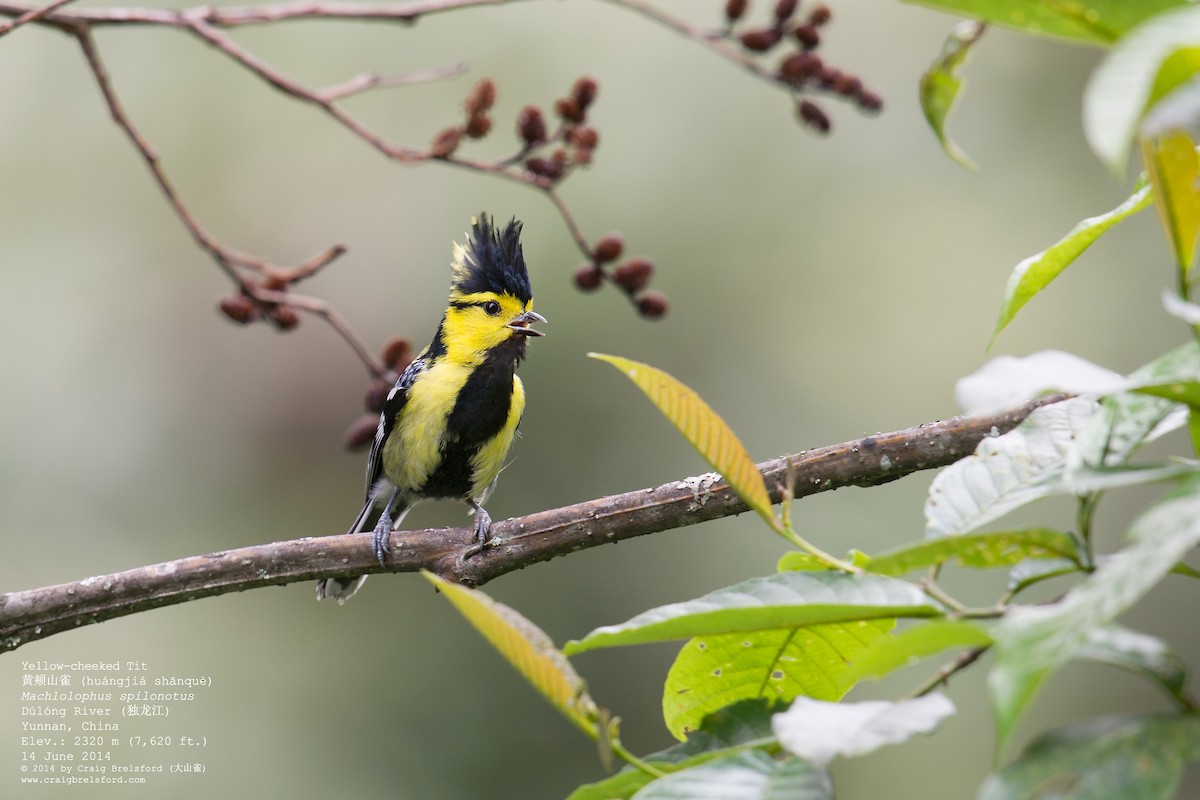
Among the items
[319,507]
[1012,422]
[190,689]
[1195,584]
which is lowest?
[190,689]

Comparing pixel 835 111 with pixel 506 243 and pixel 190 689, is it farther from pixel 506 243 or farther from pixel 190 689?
pixel 190 689

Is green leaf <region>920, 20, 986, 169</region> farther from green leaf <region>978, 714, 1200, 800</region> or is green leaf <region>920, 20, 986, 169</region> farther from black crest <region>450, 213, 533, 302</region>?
black crest <region>450, 213, 533, 302</region>

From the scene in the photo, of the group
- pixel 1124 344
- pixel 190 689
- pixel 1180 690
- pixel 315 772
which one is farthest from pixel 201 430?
pixel 1180 690

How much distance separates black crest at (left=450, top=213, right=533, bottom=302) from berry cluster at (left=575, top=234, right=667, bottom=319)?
1.44 metres

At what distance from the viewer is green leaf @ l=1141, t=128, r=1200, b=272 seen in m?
0.98

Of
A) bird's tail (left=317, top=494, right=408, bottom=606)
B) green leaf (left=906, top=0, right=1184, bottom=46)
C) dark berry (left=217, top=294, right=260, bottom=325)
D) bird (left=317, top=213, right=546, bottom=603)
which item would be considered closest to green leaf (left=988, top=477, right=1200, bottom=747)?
green leaf (left=906, top=0, right=1184, bottom=46)

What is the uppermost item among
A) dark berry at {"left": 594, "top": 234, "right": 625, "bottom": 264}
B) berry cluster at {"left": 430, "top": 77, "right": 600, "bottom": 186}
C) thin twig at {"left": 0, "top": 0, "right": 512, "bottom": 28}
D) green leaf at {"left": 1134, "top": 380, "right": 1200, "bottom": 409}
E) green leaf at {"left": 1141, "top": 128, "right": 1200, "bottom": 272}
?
green leaf at {"left": 1141, "top": 128, "right": 1200, "bottom": 272}

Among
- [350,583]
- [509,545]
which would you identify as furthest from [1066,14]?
[350,583]

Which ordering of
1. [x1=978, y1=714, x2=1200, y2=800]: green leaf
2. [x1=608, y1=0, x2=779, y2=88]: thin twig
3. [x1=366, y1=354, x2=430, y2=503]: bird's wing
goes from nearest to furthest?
[x1=978, y1=714, x2=1200, y2=800]: green leaf < [x1=608, y1=0, x2=779, y2=88]: thin twig < [x1=366, y1=354, x2=430, y2=503]: bird's wing

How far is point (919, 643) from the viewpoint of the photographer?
2.78ft

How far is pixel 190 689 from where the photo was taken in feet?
18.8

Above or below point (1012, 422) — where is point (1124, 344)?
below

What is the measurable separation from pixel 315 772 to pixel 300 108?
161 inches

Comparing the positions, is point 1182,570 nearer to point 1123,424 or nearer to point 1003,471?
point 1123,424
